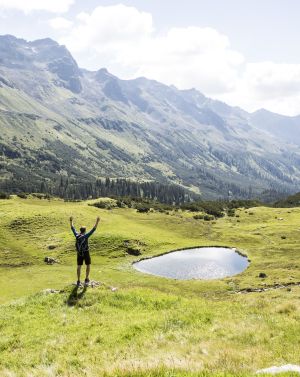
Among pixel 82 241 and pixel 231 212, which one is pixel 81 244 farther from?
pixel 231 212

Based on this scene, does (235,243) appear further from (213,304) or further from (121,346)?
(121,346)

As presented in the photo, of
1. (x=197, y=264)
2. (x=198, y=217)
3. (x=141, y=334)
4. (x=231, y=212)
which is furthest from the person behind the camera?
(x=231, y=212)

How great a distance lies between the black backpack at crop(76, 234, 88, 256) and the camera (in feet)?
93.4

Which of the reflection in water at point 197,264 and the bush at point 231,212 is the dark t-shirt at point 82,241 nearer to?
the reflection in water at point 197,264

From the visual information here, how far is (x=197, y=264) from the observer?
8456 cm

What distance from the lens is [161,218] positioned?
129500mm

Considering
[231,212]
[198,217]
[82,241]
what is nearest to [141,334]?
[82,241]

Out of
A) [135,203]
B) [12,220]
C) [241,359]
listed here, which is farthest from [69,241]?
→ [241,359]

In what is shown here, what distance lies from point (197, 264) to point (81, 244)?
58.5 m

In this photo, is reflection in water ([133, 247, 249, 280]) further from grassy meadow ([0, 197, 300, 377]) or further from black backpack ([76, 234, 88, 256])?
black backpack ([76, 234, 88, 256])

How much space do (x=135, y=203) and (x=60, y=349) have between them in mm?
136859

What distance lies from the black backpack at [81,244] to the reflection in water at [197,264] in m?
48.9

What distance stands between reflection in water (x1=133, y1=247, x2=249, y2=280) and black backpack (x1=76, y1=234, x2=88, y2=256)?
48.9 metres

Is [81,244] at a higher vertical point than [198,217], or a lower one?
higher
